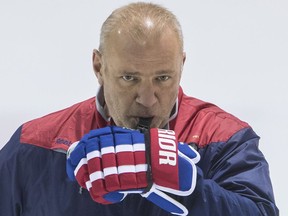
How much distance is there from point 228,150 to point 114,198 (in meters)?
0.39

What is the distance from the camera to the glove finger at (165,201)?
1561 mm

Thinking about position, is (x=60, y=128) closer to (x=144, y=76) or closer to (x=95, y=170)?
(x=144, y=76)

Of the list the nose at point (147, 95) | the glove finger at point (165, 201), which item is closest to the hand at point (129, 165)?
the glove finger at point (165, 201)

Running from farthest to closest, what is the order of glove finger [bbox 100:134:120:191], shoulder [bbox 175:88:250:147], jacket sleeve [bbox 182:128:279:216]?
shoulder [bbox 175:88:250:147] → jacket sleeve [bbox 182:128:279:216] → glove finger [bbox 100:134:120:191]

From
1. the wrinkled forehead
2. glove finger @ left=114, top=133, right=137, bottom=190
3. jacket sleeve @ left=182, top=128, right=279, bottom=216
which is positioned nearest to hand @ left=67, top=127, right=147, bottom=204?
glove finger @ left=114, top=133, right=137, bottom=190

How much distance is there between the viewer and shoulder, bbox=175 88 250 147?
1873 mm

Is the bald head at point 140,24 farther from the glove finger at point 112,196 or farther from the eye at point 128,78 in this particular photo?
the glove finger at point 112,196

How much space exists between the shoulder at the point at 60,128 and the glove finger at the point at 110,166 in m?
0.40

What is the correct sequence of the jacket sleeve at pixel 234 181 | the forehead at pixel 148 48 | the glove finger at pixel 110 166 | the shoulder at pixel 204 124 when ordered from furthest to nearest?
the shoulder at pixel 204 124, the forehead at pixel 148 48, the jacket sleeve at pixel 234 181, the glove finger at pixel 110 166

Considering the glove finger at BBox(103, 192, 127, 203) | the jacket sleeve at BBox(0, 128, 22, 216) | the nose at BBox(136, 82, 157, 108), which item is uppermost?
the nose at BBox(136, 82, 157, 108)

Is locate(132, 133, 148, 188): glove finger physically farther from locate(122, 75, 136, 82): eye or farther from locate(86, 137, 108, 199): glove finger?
locate(122, 75, 136, 82): eye

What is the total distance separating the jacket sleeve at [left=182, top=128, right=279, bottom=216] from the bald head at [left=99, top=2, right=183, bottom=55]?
0.26 metres

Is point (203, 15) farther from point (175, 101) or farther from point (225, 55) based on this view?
point (175, 101)

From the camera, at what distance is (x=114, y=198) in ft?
5.11
